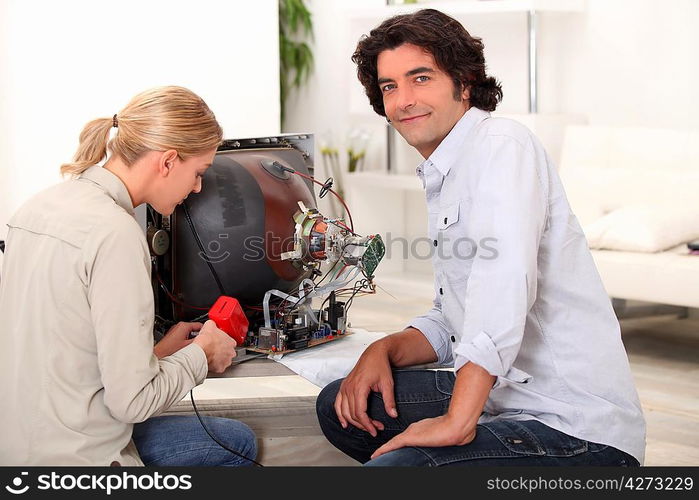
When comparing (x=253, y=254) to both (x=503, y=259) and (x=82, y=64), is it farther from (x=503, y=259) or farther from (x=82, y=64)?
(x=82, y=64)

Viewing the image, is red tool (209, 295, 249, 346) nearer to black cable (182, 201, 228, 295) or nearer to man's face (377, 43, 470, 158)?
black cable (182, 201, 228, 295)

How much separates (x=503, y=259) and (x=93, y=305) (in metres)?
0.63

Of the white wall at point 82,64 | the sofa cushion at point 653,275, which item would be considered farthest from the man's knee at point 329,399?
the white wall at point 82,64

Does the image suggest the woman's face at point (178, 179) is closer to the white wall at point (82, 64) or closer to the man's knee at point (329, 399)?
the man's knee at point (329, 399)

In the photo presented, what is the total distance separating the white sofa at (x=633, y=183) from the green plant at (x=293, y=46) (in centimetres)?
182

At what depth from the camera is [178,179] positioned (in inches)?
61.7

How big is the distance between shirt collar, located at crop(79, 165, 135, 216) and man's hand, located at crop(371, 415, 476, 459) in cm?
59

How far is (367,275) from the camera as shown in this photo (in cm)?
188

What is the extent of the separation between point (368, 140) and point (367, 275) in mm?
3423

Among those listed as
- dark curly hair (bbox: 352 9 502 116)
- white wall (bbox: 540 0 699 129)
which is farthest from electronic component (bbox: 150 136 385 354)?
white wall (bbox: 540 0 699 129)

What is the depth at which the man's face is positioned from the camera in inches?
67.4

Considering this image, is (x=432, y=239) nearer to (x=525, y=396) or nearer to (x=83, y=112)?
(x=525, y=396)

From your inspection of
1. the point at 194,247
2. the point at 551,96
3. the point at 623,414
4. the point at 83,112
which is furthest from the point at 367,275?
the point at 551,96

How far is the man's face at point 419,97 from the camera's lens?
1.71 m
